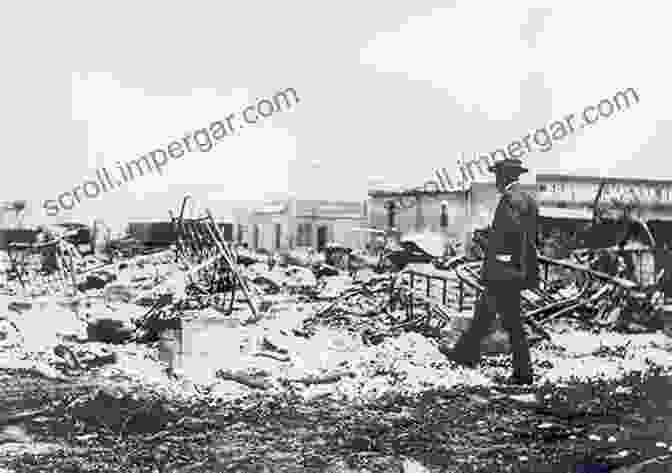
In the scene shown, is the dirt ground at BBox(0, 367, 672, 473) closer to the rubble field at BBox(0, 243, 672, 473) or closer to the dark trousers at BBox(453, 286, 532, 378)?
the rubble field at BBox(0, 243, 672, 473)

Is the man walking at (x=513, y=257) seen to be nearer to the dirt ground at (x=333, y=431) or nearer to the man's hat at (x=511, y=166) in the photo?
the man's hat at (x=511, y=166)

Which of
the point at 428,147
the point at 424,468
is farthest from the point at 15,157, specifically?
the point at 428,147

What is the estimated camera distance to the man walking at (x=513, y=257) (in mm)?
5719

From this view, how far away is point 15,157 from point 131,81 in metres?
1.79

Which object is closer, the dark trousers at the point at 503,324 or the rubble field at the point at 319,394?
the rubble field at the point at 319,394

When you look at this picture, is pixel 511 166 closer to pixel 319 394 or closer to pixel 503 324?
pixel 503 324

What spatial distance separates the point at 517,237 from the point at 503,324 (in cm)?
84

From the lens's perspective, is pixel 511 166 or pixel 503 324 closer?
pixel 511 166

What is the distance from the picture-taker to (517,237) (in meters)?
5.81

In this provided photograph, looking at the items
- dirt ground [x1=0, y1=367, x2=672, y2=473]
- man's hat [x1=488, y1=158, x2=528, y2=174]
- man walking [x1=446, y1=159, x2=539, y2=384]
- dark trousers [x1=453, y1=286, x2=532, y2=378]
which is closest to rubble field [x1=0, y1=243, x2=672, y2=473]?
dirt ground [x1=0, y1=367, x2=672, y2=473]

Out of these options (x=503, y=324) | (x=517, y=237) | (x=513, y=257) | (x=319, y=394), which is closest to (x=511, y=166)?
(x=517, y=237)

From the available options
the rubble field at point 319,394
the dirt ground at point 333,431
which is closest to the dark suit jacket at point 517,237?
the rubble field at point 319,394

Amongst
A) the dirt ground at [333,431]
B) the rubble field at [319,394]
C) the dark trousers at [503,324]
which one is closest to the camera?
the dirt ground at [333,431]

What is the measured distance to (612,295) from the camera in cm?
819
